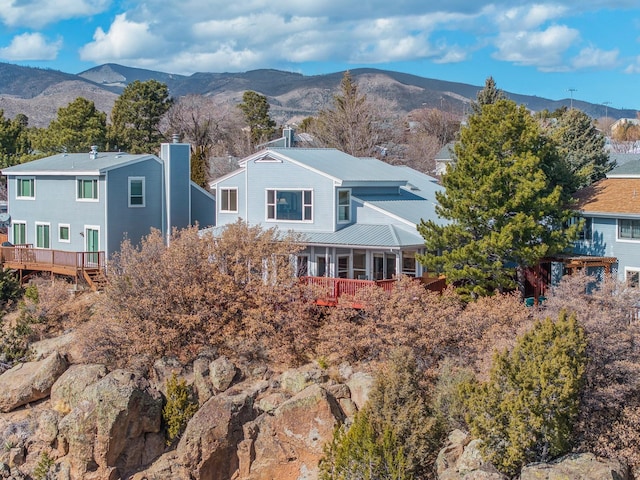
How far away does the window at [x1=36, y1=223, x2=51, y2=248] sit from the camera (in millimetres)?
40156

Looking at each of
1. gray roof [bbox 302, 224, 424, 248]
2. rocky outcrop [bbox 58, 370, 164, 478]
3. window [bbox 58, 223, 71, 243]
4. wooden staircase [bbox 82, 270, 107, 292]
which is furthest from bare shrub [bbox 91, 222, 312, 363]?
window [bbox 58, 223, 71, 243]

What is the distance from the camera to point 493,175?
27547 mm

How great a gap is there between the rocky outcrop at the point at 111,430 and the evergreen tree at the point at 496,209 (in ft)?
35.4

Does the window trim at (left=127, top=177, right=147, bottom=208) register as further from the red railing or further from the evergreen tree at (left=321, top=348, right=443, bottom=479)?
the evergreen tree at (left=321, top=348, right=443, bottom=479)

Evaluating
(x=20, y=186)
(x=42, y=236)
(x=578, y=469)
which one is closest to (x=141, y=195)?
(x=42, y=236)

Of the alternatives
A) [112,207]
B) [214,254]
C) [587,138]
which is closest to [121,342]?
[214,254]

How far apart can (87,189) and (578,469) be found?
1061 inches

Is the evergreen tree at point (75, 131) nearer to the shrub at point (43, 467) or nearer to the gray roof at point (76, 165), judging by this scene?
the gray roof at point (76, 165)

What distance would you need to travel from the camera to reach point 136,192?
1522 inches

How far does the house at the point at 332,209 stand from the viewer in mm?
30922

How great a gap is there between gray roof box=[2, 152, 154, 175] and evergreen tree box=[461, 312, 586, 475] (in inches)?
924

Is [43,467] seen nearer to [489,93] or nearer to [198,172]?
[198,172]

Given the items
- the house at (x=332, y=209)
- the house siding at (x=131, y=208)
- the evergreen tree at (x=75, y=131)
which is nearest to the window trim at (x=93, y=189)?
the house siding at (x=131, y=208)

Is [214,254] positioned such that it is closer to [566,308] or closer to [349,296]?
[349,296]
